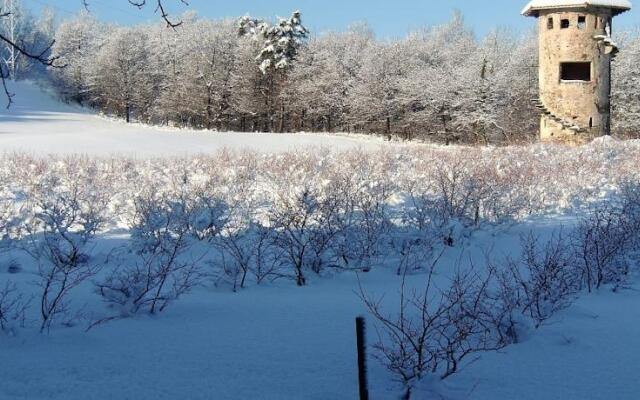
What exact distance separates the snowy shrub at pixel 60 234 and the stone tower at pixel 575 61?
690 inches

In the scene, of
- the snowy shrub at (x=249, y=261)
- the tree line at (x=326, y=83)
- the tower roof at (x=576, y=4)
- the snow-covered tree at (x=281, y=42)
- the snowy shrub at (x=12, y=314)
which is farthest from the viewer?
the snow-covered tree at (x=281, y=42)

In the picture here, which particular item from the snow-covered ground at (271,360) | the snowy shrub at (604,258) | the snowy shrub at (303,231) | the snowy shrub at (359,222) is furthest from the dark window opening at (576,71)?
the snow-covered ground at (271,360)

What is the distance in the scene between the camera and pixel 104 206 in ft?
31.8

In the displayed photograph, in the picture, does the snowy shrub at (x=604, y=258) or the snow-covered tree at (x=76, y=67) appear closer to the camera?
the snowy shrub at (x=604, y=258)

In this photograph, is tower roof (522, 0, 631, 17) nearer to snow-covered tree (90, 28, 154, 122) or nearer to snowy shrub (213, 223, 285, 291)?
snowy shrub (213, 223, 285, 291)

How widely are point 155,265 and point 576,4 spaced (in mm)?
21015

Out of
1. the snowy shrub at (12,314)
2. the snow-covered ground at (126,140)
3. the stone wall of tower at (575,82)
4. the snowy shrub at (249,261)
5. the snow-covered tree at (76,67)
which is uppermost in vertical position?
the snow-covered tree at (76,67)

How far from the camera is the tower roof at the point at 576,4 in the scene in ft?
73.3

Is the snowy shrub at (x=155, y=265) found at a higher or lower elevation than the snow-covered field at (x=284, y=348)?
higher

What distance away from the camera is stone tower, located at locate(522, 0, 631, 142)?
74.2 feet

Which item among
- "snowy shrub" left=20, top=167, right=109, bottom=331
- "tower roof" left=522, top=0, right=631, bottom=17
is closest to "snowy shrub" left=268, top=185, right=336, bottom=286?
"snowy shrub" left=20, top=167, right=109, bottom=331

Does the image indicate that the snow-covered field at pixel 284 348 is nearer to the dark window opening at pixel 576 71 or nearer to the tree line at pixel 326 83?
the dark window opening at pixel 576 71

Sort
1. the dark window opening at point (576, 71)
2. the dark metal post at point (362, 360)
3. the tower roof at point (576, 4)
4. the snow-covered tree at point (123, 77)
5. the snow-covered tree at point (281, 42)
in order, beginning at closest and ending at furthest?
the dark metal post at point (362, 360), the tower roof at point (576, 4), the dark window opening at point (576, 71), the snow-covered tree at point (281, 42), the snow-covered tree at point (123, 77)

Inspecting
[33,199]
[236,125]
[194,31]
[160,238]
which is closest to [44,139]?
[33,199]
